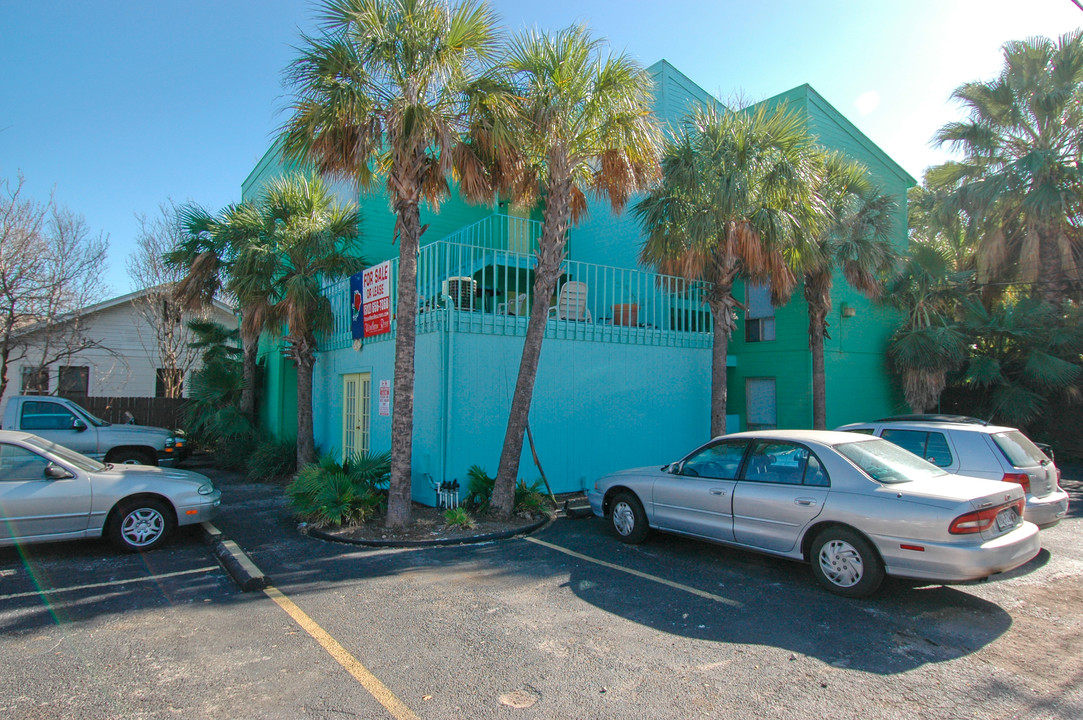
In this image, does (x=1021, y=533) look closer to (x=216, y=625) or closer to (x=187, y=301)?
(x=216, y=625)

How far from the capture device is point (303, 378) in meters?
13.0

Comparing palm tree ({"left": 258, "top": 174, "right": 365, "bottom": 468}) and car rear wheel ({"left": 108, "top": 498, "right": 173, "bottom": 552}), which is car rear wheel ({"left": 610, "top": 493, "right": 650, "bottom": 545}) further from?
palm tree ({"left": 258, "top": 174, "right": 365, "bottom": 468})

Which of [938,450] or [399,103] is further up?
[399,103]

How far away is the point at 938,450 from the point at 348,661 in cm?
686

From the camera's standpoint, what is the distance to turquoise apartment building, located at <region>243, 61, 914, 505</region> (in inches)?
401

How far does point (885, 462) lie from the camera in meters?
5.93

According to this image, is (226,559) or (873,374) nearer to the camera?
(226,559)

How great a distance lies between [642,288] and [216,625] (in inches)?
441

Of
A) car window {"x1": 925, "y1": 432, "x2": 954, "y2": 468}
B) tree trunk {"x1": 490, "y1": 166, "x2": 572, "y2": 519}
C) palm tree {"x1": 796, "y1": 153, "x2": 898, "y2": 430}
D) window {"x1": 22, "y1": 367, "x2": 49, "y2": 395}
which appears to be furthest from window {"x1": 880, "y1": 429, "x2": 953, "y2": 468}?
window {"x1": 22, "y1": 367, "x2": 49, "y2": 395}

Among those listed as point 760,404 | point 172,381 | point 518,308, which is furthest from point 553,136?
point 172,381

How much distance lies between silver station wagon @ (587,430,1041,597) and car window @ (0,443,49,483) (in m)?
6.86

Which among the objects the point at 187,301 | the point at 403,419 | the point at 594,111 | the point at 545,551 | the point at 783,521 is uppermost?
the point at 594,111

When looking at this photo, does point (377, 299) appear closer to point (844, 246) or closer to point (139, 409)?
point (844, 246)

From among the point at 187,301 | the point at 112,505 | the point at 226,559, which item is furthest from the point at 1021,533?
the point at 187,301
